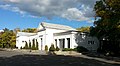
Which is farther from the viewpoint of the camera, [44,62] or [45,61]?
[45,61]

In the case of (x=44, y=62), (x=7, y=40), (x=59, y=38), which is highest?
(x=7, y=40)

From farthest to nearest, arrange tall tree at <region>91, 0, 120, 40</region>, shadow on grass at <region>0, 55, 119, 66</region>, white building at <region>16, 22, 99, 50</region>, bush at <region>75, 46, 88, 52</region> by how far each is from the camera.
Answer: white building at <region>16, 22, 99, 50</region>
bush at <region>75, 46, 88, 52</region>
tall tree at <region>91, 0, 120, 40</region>
shadow on grass at <region>0, 55, 119, 66</region>

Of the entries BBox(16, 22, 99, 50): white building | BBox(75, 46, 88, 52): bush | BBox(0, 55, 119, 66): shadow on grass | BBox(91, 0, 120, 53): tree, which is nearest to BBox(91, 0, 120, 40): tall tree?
BBox(91, 0, 120, 53): tree

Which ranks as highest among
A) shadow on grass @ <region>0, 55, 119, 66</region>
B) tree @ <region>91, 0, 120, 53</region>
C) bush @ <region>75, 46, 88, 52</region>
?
tree @ <region>91, 0, 120, 53</region>


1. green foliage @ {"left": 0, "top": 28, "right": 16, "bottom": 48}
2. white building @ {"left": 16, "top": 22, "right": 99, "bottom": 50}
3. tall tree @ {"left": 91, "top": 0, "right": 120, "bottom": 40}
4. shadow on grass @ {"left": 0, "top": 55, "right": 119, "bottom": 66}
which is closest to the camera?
shadow on grass @ {"left": 0, "top": 55, "right": 119, "bottom": 66}

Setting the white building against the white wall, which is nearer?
the white building

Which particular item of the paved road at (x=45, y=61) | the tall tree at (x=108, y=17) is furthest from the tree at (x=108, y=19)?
the paved road at (x=45, y=61)

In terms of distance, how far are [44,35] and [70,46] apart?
10693mm

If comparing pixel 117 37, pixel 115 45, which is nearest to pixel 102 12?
pixel 117 37

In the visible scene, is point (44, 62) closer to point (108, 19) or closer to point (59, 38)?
point (108, 19)

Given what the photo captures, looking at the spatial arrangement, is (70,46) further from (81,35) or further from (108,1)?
(108,1)

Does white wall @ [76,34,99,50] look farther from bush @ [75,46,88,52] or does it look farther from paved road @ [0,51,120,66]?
paved road @ [0,51,120,66]

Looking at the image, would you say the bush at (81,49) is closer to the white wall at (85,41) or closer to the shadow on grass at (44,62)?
the white wall at (85,41)

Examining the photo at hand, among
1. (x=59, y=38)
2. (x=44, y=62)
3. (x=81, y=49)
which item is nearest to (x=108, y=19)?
(x=44, y=62)
